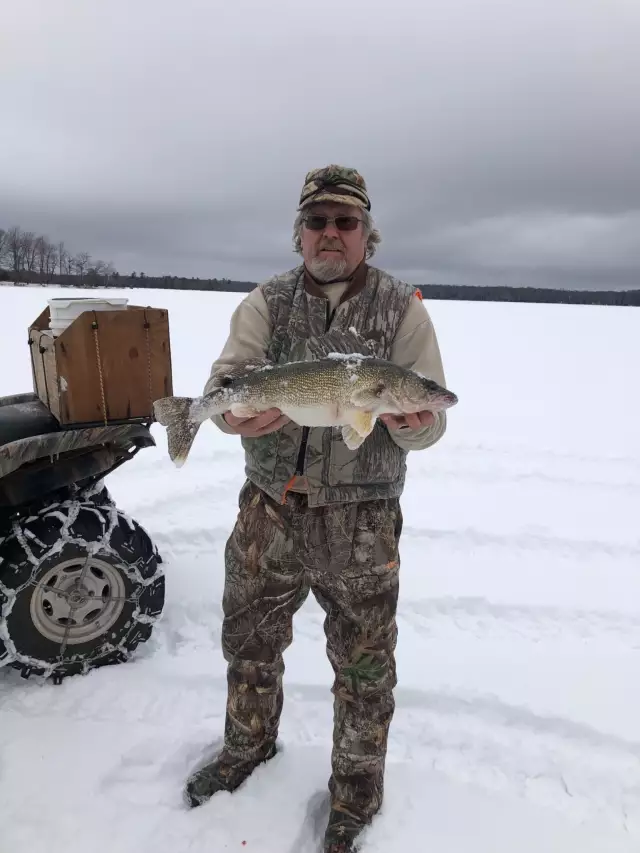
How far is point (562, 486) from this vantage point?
6.40 metres

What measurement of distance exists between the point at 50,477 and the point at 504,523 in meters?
4.01

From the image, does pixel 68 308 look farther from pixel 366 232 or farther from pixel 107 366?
pixel 366 232

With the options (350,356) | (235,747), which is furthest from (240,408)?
(235,747)

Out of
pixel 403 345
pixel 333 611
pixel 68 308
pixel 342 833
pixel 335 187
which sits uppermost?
pixel 335 187

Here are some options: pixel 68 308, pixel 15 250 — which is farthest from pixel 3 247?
pixel 68 308

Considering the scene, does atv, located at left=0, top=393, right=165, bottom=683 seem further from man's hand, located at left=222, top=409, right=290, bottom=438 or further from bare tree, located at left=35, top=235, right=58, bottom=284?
bare tree, located at left=35, top=235, right=58, bottom=284

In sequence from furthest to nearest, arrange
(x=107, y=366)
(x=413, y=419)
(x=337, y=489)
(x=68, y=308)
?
(x=68, y=308) < (x=107, y=366) < (x=337, y=489) < (x=413, y=419)

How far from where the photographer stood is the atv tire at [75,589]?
9.93 feet

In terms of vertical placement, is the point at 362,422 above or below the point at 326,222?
below

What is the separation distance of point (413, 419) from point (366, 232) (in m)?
0.86

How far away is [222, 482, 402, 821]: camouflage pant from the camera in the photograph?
247cm

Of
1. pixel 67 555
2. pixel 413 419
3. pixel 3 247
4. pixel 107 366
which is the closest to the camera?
pixel 413 419

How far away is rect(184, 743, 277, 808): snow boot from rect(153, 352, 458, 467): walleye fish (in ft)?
5.76

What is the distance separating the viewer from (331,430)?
2.46 metres
